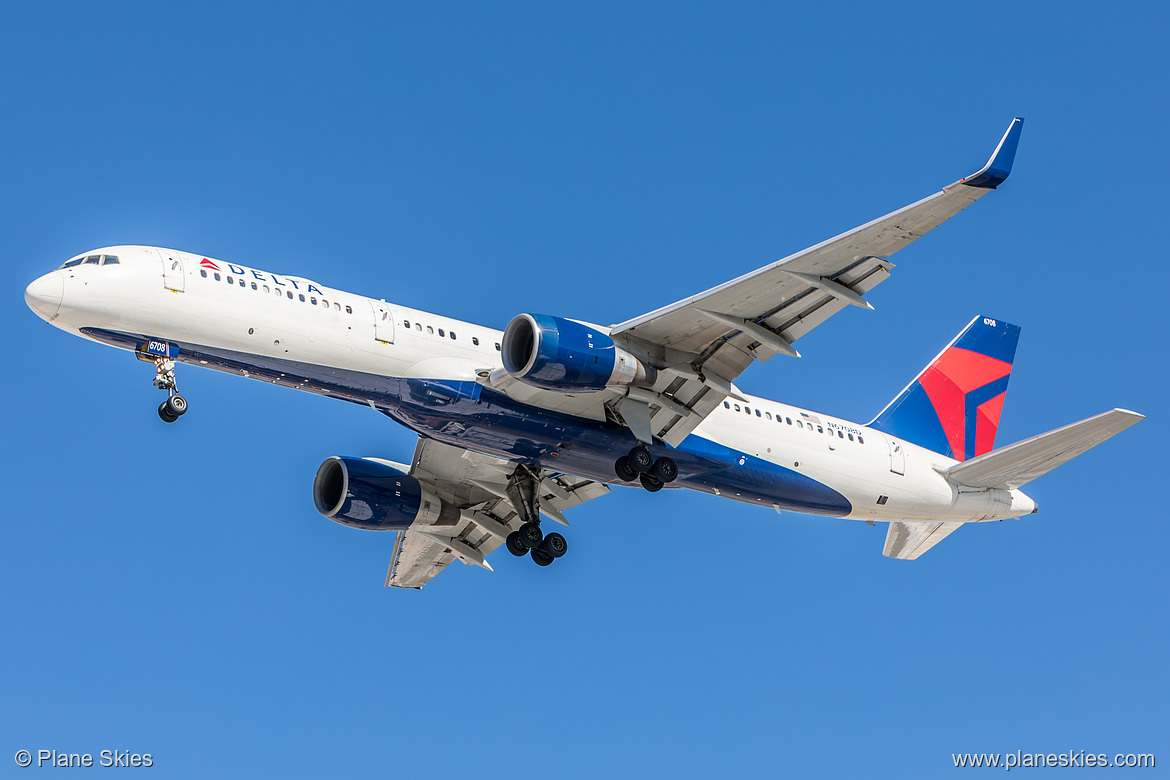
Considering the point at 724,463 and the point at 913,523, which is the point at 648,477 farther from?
the point at 913,523

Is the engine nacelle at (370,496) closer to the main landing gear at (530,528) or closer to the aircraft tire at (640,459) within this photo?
the main landing gear at (530,528)

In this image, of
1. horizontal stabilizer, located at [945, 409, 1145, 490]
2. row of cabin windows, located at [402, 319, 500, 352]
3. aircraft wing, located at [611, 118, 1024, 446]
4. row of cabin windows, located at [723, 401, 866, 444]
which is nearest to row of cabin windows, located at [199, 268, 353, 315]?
row of cabin windows, located at [402, 319, 500, 352]

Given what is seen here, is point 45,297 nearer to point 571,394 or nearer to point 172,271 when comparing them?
point 172,271

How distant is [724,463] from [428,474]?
28.0 ft

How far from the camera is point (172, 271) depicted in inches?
962

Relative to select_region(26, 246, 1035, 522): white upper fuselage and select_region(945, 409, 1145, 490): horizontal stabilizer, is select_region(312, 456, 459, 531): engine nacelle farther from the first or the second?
select_region(945, 409, 1145, 490): horizontal stabilizer

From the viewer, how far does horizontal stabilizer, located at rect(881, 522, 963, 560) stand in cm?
3406

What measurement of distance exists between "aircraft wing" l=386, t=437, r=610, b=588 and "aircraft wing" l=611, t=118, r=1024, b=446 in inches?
207

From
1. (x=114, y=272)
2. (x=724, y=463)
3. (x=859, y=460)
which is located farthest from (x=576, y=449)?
(x=114, y=272)

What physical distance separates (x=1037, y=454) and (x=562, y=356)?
12.6m

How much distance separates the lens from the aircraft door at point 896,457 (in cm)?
3189

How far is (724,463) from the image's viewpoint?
1145 inches

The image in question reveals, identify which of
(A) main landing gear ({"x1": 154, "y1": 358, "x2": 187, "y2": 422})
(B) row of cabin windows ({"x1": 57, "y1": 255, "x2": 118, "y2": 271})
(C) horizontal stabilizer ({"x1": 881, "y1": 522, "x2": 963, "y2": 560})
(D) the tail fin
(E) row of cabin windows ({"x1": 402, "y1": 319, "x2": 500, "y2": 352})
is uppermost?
(D) the tail fin

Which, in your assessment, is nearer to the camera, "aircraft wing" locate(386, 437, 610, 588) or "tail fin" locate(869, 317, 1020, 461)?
"aircraft wing" locate(386, 437, 610, 588)
